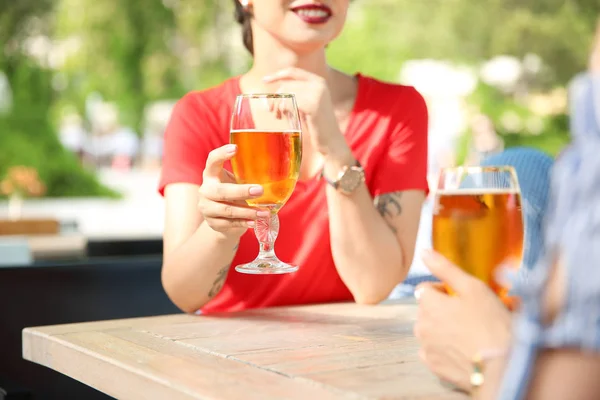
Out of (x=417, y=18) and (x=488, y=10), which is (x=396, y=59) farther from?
(x=488, y=10)

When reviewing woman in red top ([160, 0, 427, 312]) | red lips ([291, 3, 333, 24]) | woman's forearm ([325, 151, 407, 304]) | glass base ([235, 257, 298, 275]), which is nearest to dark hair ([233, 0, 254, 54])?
woman in red top ([160, 0, 427, 312])

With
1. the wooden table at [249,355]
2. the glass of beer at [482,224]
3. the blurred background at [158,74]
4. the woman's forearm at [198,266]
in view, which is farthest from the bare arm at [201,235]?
the blurred background at [158,74]

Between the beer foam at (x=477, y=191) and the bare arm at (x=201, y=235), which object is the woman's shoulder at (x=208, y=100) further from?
the beer foam at (x=477, y=191)

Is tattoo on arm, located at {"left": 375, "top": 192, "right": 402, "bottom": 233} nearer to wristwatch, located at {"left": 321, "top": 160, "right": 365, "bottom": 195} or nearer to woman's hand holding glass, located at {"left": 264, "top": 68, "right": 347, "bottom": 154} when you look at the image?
wristwatch, located at {"left": 321, "top": 160, "right": 365, "bottom": 195}

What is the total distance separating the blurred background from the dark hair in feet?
25.7

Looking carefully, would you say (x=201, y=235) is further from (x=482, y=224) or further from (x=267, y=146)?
(x=482, y=224)

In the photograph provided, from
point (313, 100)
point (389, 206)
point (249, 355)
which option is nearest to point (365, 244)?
point (389, 206)

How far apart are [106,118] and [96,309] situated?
1081 centimetres

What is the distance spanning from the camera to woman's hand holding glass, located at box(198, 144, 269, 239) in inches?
55.2

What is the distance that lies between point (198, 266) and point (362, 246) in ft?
1.12

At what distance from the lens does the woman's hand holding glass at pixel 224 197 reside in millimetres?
1403

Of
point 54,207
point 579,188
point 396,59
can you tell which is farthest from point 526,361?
point 396,59

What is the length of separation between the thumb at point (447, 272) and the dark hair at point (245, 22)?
123 centimetres

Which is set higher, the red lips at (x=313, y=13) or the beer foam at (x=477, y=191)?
the red lips at (x=313, y=13)
